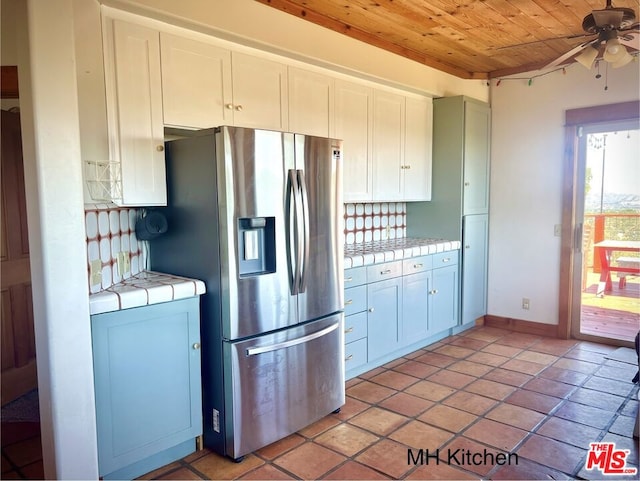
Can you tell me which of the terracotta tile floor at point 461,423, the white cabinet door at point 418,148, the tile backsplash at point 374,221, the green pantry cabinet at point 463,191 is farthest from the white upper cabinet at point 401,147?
the terracotta tile floor at point 461,423

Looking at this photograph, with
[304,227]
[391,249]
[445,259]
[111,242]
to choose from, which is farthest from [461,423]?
[111,242]

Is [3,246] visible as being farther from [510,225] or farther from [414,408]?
[510,225]

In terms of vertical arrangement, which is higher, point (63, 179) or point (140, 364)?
point (63, 179)

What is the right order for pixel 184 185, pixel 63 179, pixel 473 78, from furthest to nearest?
pixel 473 78 < pixel 184 185 < pixel 63 179

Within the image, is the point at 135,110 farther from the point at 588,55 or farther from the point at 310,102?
the point at 588,55

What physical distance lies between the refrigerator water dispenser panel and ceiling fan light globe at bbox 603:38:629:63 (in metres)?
2.12

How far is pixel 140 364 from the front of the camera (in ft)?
7.18

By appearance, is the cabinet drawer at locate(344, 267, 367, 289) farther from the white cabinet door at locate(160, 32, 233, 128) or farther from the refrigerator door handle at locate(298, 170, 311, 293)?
the white cabinet door at locate(160, 32, 233, 128)

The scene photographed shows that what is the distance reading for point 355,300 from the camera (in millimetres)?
3309

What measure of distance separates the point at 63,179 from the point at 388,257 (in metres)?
2.34

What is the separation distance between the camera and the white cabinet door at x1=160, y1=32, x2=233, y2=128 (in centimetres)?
245

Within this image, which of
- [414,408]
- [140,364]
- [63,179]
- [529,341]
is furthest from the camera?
[529,341]

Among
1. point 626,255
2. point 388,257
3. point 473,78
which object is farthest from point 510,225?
point 388,257

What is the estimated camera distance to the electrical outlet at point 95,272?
2.20 meters
